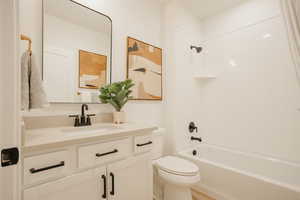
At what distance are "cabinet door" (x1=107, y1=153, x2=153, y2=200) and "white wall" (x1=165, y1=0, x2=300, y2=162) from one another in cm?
91

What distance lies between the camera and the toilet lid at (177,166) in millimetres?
1358

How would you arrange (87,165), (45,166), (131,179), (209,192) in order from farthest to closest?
(209,192) < (131,179) < (87,165) < (45,166)

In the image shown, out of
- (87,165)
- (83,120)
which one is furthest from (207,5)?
(87,165)

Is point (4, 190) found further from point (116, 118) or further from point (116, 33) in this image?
point (116, 33)

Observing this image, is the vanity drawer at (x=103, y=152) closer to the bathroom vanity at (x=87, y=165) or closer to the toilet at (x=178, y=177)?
the bathroom vanity at (x=87, y=165)

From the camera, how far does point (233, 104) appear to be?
2.21 m

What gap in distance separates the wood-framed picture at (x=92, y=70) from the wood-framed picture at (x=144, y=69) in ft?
1.02

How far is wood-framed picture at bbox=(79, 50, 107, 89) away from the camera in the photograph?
1.40 m

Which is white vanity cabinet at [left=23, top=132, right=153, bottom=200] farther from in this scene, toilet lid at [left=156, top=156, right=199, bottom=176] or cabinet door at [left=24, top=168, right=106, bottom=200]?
toilet lid at [left=156, top=156, right=199, bottom=176]

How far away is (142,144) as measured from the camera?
1214 mm

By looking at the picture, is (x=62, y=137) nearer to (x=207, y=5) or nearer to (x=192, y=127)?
(x=192, y=127)

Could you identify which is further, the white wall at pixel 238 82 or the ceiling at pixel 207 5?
the ceiling at pixel 207 5

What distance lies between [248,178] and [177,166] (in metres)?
0.74

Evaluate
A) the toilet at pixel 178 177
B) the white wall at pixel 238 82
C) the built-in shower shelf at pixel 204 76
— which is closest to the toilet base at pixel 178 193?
the toilet at pixel 178 177
